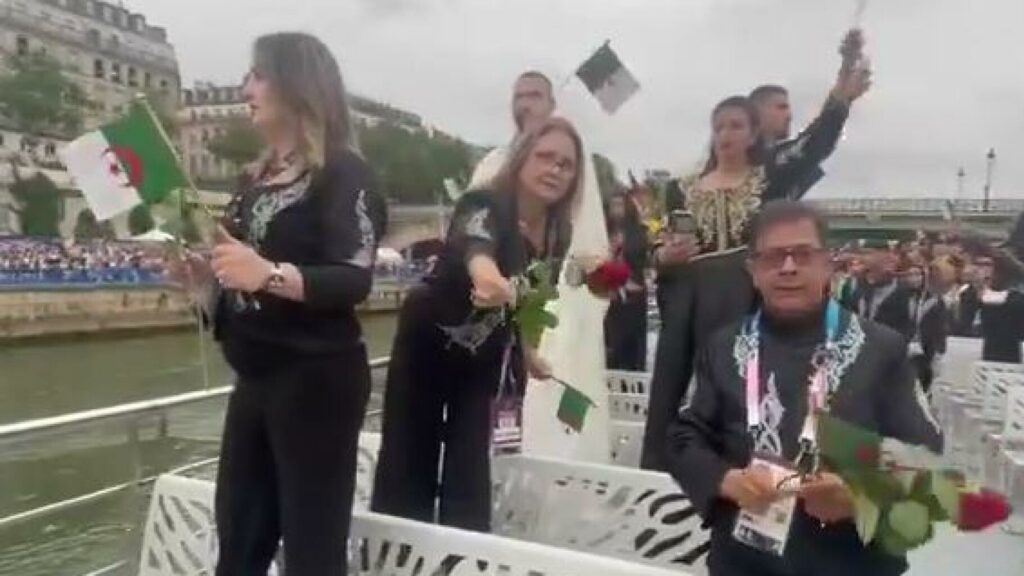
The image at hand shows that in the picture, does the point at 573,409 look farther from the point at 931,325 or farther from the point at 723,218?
the point at 931,325

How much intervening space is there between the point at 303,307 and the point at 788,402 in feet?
3.08

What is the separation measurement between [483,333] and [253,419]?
722 millimetres

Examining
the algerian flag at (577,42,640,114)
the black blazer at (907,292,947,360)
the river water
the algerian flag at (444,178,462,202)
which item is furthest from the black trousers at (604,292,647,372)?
the algerian flag at (444,178,462,202)

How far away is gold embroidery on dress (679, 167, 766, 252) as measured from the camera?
344cm

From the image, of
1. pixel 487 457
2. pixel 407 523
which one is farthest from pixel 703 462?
pixel 487 457

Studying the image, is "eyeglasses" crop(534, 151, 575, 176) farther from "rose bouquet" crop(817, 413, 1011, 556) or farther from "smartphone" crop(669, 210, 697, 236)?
"rose bouquet" crop(817, 413, 1011, 556)

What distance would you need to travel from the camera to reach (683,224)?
137 inches

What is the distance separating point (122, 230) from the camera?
98.6 inches

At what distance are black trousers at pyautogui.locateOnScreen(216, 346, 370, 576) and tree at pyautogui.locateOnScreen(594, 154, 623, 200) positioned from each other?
2345 mm

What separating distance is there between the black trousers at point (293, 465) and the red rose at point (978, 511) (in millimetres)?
1178

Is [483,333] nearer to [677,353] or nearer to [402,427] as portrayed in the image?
[402,427]

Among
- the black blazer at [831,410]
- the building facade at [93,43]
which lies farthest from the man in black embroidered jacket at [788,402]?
the building facade at [93,43]

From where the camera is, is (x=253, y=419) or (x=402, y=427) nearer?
(x=253, y=419)

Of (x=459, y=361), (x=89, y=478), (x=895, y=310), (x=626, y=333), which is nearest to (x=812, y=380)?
(x=459, y=361)
